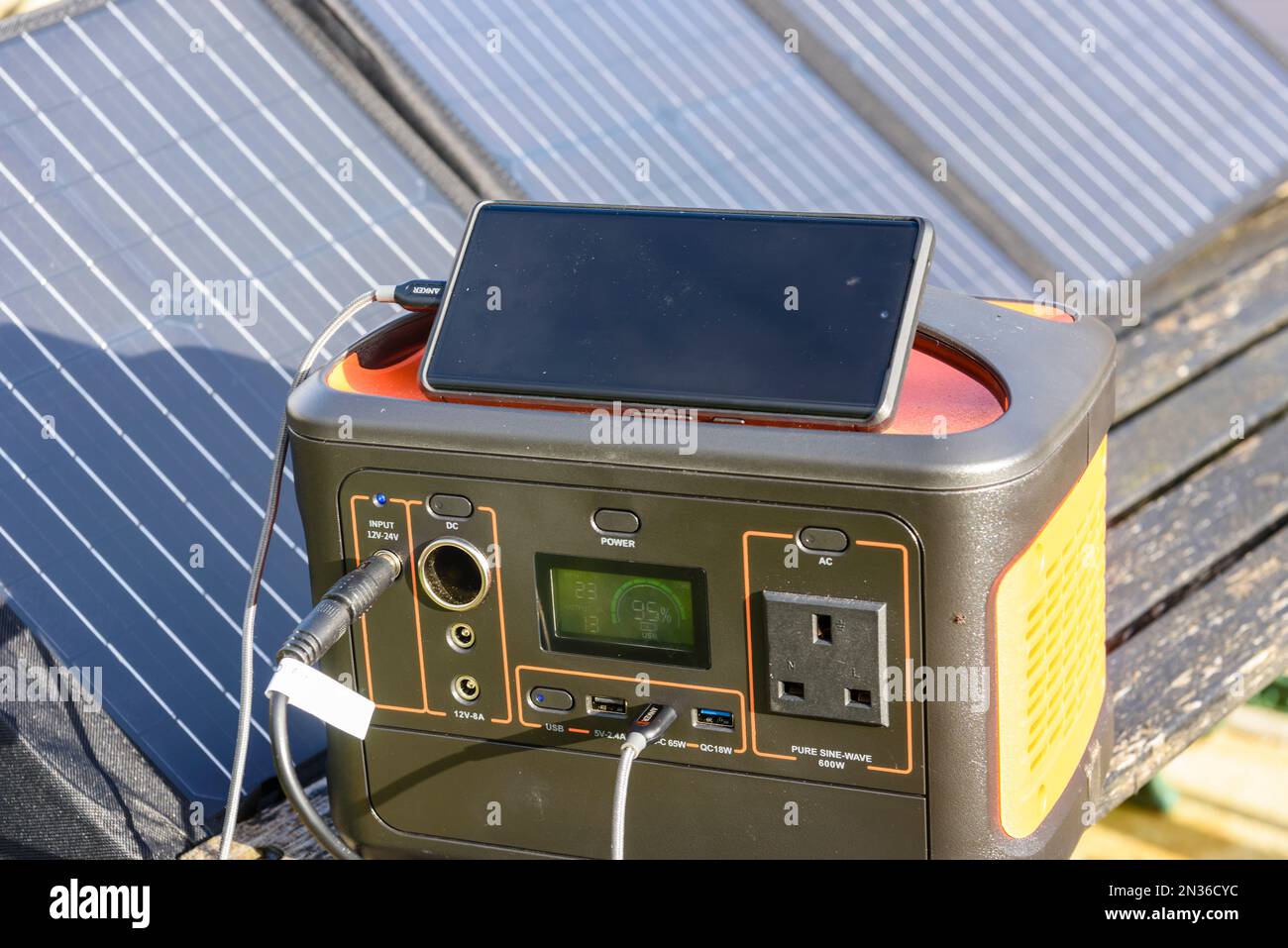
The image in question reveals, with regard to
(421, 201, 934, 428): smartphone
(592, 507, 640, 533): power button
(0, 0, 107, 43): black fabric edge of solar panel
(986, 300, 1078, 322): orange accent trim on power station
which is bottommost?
(592, 507, 640, 533): power button

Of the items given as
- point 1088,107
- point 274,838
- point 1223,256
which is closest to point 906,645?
point 274,838

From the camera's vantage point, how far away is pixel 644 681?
1.11 m

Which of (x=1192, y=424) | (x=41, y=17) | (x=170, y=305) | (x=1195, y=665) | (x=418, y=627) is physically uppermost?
(x=41, y=17)

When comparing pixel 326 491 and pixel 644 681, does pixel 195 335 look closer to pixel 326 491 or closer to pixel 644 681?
pixel 326 491

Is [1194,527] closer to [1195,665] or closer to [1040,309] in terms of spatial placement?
[1195,665]

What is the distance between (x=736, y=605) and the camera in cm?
106

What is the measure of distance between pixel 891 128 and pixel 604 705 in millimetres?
1365

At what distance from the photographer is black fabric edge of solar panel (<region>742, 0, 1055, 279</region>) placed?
83.0 inches

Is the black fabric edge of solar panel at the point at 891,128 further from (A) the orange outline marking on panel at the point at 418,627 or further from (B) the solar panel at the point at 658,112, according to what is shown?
(A) the orange outline marking on panel at the point at 418,627

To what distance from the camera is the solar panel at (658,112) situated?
2.01m

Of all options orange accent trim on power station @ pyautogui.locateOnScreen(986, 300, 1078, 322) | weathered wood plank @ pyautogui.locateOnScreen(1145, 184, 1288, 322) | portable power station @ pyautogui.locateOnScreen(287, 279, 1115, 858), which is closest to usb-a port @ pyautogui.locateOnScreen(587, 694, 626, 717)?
portable power station @ pyautogui.locateOnScreen(287, 279, 1115, 858)

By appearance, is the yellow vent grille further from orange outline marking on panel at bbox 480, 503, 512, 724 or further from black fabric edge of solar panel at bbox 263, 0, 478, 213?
black fabric edge of solar panel at bbox 263, 0, 478, 213

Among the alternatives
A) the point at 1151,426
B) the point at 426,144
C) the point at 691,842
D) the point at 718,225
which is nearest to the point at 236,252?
the point at 426,144

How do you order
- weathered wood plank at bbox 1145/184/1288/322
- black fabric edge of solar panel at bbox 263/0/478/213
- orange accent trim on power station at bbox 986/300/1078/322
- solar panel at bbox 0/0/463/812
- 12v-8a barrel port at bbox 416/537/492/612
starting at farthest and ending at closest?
weathered wood plank at bbox 1145/184/1288/322 → black fabric edge of solar panel at bbox 263/0/478/213 → solar panel at bbox 0/0/463/812 → orange accent trim on power station at bbox 986/300/1078/322 → 12v-8a barrel port at bbox 416/537/492/612
